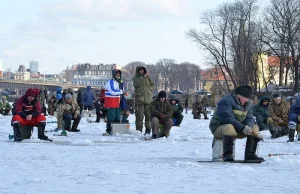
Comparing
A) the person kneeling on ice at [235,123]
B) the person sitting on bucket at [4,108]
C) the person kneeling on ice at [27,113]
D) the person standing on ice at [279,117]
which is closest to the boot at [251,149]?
the person kneeling on ice at [235,123]

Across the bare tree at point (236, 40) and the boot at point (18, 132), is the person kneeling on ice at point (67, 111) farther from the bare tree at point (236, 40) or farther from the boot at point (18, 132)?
the bare tree at point (236, 40)

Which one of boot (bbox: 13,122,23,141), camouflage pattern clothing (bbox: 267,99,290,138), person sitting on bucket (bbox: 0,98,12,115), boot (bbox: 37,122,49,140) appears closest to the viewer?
boot (bbox: 13,122,23,141)

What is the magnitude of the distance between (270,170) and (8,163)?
3527mm

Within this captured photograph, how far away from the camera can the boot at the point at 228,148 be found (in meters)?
9.64

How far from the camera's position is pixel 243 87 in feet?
32.1

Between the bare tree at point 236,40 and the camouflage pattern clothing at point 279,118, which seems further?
the bare tree at point 236,40

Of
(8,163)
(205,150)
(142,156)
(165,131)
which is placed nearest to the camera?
(8,163)

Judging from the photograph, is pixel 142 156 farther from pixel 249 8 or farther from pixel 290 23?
pixel 249 8

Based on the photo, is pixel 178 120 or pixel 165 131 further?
pixel 178 120

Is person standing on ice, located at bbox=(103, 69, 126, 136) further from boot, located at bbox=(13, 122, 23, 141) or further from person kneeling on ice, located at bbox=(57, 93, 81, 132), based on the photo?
Result: boot, located at bbox=(13, 122, 23, 141)

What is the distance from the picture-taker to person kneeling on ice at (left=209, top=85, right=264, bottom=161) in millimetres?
9672

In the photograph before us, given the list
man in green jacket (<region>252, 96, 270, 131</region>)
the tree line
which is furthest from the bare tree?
man in green jacket (<region>252, 96, 270, 131</region>)

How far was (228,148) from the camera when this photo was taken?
9.66 m

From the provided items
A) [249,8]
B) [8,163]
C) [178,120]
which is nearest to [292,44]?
[249,8]
